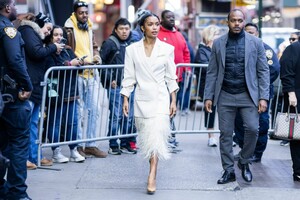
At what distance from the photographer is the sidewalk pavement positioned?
8.22 meters

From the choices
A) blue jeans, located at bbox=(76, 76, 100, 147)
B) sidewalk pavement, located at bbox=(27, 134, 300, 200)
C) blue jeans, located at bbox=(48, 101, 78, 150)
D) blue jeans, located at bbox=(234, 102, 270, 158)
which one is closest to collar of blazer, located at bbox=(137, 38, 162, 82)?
sidewalk pavement, located at bbox=(27, 134, 300, 200)

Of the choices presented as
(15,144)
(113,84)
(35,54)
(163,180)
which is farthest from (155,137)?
(113,84)

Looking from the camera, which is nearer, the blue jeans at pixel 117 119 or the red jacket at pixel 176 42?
the blue jeans at pixel 117 119

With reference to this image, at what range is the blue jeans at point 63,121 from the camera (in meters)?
10.0

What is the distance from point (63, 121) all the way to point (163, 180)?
6.16ft

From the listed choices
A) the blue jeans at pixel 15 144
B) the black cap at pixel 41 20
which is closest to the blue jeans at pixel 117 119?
the black cap at pixel 41 20

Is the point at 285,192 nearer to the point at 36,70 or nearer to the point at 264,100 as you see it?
the point at 264,100

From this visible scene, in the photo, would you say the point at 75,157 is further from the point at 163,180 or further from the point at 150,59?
the point at 150,59

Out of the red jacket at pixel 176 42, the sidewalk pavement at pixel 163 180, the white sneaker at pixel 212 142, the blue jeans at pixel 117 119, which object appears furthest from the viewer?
the white sneaker at pixel 212 142

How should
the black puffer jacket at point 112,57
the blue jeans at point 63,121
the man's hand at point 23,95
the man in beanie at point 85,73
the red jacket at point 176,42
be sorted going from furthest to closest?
the red jacket at point 176,42, the black puffer jacket at point 112,57, the man in beanie at point 85,73, the blue jeans at point 63,121, the man's hand at point 23,95

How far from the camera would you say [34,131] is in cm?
951

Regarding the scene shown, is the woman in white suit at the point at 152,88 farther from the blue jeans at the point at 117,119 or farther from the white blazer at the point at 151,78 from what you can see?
the blue jeans at the point at 117,119

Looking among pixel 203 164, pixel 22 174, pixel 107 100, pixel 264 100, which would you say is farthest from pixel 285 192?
pixel 107 100

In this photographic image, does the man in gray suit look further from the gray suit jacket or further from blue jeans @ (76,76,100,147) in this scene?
blue jeans @ (76,76,100,147)
